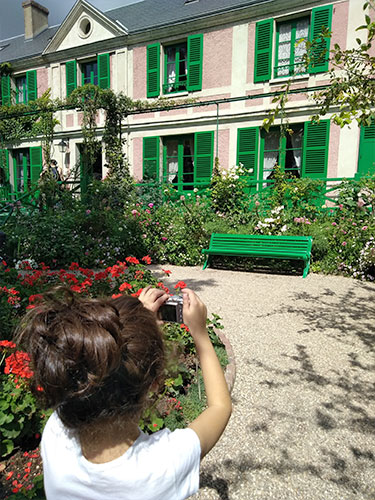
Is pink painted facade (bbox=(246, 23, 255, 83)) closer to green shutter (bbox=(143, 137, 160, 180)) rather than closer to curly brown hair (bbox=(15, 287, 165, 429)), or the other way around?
green shutter (bbox=(143, 137, 160, 180))

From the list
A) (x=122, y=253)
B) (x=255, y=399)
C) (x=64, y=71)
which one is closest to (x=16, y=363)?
(x=255, y=399)

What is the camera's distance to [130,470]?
83cm

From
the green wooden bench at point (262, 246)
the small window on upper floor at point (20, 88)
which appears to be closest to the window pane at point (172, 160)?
the green wooden bench at point (262, 246)

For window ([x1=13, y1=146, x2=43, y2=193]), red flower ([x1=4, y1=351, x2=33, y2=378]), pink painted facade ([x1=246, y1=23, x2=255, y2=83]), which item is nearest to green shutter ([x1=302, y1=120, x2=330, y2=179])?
pink painted facade ([x1=246, y1=23, x2=255, y2=83])

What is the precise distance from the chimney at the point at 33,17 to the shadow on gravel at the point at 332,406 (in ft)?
62.5

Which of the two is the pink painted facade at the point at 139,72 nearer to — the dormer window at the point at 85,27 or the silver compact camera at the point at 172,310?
the dormer window at the point at 85,27

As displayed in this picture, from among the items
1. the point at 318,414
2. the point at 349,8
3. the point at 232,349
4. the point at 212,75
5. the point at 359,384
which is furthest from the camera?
the point at 212,75

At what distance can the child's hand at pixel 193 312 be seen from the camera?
3.29 ft

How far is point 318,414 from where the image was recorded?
262 cm

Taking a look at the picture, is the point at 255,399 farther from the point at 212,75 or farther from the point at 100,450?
the point at 212,75

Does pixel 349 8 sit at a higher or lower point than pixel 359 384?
higher

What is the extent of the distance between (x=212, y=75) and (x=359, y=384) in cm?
1118

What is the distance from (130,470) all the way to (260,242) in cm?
692

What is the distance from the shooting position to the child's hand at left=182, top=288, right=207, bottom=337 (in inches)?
39.4
